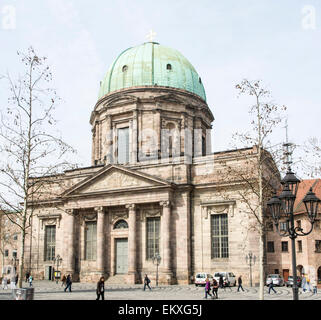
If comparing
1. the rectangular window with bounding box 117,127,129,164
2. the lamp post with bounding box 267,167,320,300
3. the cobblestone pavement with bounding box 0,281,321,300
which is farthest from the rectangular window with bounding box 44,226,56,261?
the lamp post with bounding box 267,167,320,300

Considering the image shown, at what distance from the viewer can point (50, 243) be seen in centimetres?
5150

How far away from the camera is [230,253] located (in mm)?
40812

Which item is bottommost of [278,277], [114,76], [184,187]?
[278,277]

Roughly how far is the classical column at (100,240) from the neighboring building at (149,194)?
0.34 ft

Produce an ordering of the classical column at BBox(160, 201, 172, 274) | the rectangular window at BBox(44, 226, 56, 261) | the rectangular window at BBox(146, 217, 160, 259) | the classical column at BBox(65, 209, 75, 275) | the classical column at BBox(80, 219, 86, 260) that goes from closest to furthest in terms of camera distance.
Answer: the classical column at BBox(160, 201, 172, 274), the rectangular window at BBox(146, 217, 160, 259), the classical column at BBox(65, 209, 75, 275), the classical column at BBox(80, 219, 86, 260), the rectangular window at BBox(44, 226, 56, 261)

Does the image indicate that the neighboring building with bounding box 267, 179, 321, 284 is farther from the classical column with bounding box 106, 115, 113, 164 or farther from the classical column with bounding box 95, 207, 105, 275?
the classical column with bounding box 106, 115, 113, 164

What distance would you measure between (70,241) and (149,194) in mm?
10913

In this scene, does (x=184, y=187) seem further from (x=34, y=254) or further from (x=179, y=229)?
(x=34, y=254)

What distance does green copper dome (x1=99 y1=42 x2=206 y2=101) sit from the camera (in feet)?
180

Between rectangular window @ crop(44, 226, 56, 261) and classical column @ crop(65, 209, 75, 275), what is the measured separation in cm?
398

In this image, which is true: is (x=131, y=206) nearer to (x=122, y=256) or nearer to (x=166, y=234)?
(x=166, y=234)
